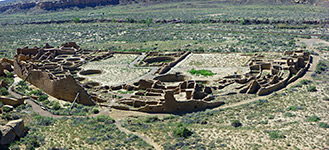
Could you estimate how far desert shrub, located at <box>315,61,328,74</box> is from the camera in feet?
169

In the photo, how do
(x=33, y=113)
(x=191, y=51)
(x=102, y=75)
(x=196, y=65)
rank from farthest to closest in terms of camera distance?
(x=191, y=51) < (x=196, y=65) < (x=102, y=75) < (x=33, y=113)

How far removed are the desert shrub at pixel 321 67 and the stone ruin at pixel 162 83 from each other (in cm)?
141

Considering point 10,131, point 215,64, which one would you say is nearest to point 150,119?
point 10,131

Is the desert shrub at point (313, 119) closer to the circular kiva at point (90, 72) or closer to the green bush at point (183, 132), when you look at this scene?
the green bush at point (183, 132)

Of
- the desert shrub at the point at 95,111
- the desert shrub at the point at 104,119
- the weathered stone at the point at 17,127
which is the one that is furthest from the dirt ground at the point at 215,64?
the weathered stone at the point at 17,127

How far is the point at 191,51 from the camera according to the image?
6744 centimetres

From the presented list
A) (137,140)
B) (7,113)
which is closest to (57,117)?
(7,113)

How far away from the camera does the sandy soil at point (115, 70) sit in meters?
50.7

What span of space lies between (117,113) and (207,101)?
29.8 feet

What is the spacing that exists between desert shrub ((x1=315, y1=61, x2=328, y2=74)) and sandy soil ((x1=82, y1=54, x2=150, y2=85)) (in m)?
22.3

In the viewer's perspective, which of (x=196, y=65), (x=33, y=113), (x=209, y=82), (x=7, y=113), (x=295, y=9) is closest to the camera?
(x=7, y=113)

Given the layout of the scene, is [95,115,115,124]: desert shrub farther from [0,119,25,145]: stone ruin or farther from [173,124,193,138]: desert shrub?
[0,119,25,145]: stone ruin

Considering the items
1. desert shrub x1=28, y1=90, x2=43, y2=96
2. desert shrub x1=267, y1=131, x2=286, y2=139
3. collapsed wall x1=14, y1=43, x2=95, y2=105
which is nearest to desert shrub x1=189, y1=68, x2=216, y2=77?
collapsed wall x1=14, y1=43, x2=95, y2=105

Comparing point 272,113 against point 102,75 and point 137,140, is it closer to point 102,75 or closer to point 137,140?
point 137,140
